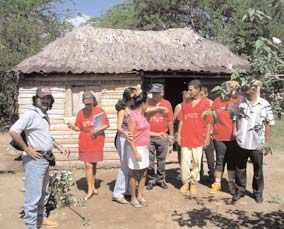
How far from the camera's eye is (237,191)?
6.41 meters

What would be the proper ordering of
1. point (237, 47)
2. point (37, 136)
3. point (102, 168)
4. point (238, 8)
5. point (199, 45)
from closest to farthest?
point (37, 136), point (102, 168), point (199, 45), point (237, 47), point (238, 8)

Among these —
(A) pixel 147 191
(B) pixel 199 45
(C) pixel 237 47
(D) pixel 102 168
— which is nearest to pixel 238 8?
(C) pixel 237 47

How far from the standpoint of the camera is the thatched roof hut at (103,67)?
9.56 m

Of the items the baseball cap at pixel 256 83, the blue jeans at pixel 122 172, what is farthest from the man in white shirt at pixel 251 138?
the baseball cap at pixel 256 83

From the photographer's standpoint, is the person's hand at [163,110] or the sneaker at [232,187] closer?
the sneaker at [232,187]

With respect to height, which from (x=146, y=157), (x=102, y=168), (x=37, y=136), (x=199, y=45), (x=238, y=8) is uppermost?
(x=238, y=8)

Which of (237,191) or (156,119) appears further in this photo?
(156,119)

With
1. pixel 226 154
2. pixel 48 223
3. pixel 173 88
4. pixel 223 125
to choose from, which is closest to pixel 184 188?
pixel 226 154

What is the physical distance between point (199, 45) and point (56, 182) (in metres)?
6.46

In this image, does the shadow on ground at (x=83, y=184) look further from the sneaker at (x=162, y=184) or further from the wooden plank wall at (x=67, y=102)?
the wooden plank wall at (x=67, y=102)

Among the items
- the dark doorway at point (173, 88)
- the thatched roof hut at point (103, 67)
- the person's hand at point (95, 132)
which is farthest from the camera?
the dark doorway at point (173, 88)

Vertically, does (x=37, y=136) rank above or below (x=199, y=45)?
below

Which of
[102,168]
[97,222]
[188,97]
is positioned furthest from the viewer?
[102,168]

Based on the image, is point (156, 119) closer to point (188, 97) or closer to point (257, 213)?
point (188, 97)
